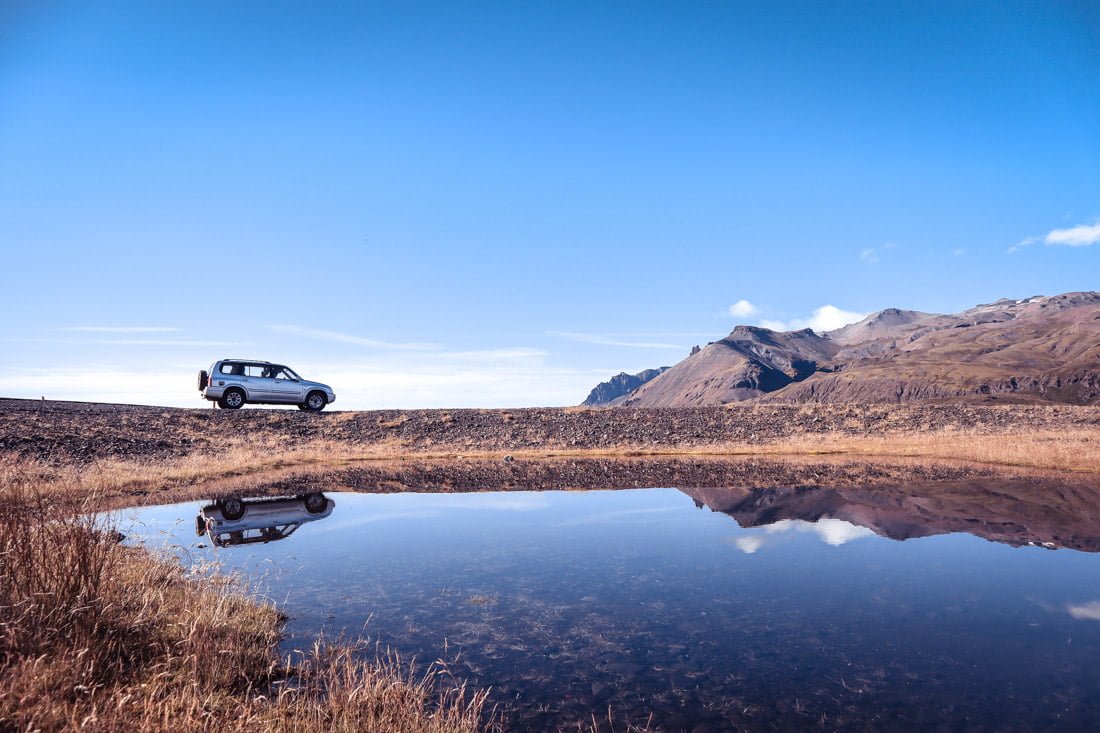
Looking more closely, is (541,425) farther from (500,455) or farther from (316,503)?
(316,503)

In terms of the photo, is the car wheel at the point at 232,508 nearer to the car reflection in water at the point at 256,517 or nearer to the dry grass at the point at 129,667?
the car reflection in water at the point at 256,517

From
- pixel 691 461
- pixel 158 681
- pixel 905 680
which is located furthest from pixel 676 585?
pixel 691 461

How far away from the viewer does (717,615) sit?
9.67 m

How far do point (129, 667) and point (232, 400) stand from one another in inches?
1157

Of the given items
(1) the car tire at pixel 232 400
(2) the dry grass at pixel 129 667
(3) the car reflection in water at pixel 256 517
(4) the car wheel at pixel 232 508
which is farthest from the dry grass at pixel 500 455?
(2) the dry grass at pixel 129 667

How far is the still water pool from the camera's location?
6719 millimetres

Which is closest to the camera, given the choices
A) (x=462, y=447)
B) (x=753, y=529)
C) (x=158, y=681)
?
(x=158, y=681)

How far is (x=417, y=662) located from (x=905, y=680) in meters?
6.09

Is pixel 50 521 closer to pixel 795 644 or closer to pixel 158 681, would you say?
pixel 158 681

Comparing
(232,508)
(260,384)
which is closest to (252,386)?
(260,384)

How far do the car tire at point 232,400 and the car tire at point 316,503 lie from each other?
11804 mm

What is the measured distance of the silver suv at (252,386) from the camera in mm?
31438

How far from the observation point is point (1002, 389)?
17512 cm

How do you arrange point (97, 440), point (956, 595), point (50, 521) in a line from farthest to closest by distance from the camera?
point (97, 440), point (956, 595), point (50, 521)
